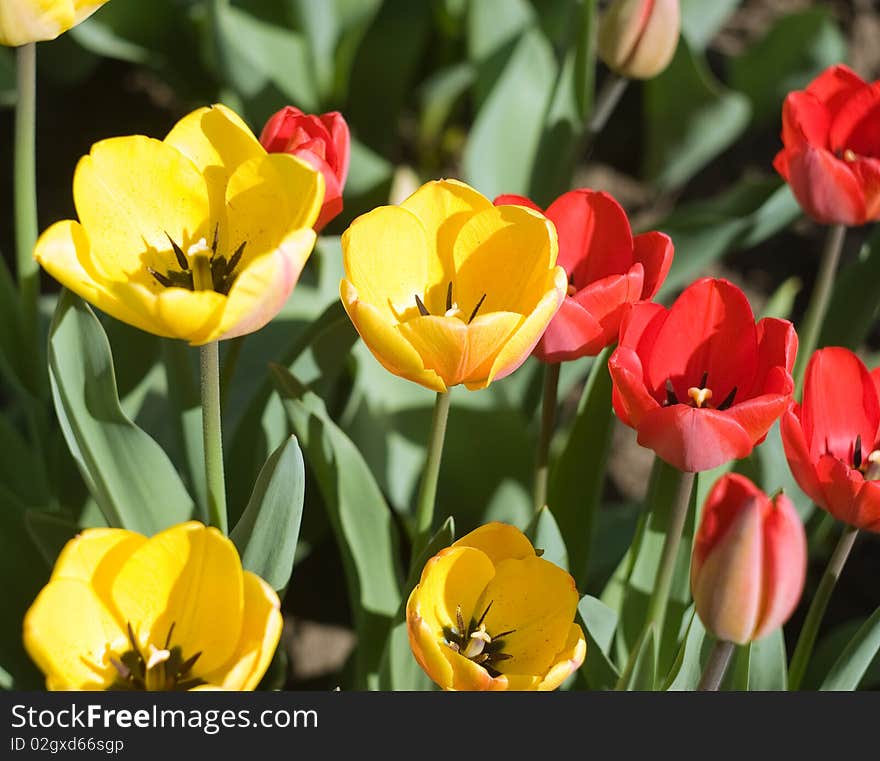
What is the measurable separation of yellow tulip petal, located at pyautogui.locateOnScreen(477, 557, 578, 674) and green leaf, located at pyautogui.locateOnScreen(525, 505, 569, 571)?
0.27 ft

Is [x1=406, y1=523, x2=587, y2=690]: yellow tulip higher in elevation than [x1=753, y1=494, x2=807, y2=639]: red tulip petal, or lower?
lower

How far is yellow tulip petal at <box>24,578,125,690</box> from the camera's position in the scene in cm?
76

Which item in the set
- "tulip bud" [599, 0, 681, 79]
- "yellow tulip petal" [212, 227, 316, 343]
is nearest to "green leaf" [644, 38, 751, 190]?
"tulip bud" [599, 0, 681, 79]

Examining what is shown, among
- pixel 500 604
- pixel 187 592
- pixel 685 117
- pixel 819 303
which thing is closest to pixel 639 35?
A: pixel 819 303

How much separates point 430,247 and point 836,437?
1.20 feet

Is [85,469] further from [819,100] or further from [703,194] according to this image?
[703,194]

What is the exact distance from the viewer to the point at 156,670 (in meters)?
0.85

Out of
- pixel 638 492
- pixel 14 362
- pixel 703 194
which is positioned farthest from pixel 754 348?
pixel 703 194

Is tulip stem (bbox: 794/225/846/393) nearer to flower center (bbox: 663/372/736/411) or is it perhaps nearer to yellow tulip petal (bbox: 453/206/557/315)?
flower center (bbox: 663/372/736/411)

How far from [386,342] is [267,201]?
0.53 feet

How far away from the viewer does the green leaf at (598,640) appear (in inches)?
38.3

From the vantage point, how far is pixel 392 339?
805 mm

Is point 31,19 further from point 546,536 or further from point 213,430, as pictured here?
point 546,536

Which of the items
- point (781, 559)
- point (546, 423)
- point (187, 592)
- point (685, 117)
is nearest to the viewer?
point (781, 559)
